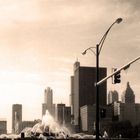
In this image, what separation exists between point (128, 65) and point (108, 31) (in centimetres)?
729

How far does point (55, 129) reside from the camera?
13600cm

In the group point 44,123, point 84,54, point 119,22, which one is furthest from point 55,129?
point 119,22

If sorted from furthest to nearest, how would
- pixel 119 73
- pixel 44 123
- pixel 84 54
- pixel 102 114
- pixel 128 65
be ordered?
1. pixel 44 123
2. pixel 84 54
3. pixel 102 114
4. pixel 119 73
5. pixel 128 65

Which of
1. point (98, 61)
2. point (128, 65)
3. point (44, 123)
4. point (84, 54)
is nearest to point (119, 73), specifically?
point (128, 65)

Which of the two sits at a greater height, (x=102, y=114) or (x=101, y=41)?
(x=101, y=41)

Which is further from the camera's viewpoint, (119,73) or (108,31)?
(108,31)

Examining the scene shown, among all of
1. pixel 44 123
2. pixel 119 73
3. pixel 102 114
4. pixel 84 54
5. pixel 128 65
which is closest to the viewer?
pixel 128 65

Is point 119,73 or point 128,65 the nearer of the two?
point 128,65

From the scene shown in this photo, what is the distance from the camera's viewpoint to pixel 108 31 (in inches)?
1524

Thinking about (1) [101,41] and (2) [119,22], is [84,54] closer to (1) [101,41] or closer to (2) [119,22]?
(1) [101,41]

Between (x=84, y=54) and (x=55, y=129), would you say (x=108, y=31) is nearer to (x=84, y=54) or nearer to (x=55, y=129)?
(x=84, y=54)

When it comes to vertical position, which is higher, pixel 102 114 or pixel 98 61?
pixel 98 61

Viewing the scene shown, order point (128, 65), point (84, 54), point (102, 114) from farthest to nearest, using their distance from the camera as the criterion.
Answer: point (84, 54) → point (102, 114) → point (128, 65)

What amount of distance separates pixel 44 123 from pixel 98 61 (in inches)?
3860
